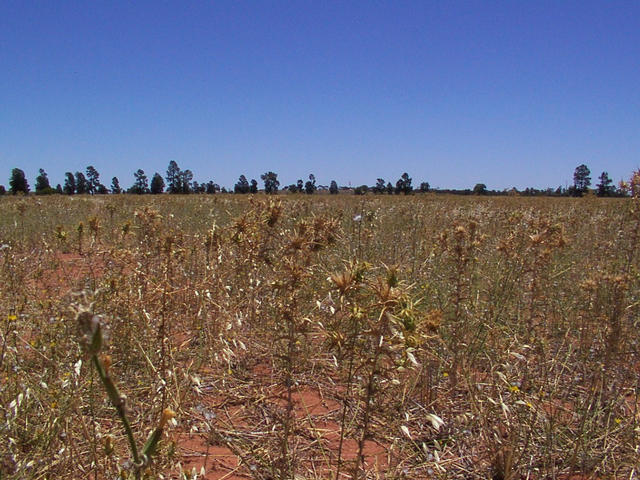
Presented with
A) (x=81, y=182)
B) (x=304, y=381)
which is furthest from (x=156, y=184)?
(x=304, y=381)

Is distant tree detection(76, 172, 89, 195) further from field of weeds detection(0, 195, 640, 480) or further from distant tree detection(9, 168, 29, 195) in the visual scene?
field of weeds detection(0, 195, 640, 480)

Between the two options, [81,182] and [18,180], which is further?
[81,182]

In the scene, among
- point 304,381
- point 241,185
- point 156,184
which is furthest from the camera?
point 156,184

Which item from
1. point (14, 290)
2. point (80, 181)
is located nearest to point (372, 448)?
point (14, 290)

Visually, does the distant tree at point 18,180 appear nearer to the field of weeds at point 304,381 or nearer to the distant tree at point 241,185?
the distant tree at point 241,185

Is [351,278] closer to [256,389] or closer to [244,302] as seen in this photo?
[256,389]

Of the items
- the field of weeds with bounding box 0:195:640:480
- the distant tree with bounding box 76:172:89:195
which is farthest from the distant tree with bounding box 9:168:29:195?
the field of weeds with bounding box 0:195:640:480

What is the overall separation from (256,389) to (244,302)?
2.96 feet

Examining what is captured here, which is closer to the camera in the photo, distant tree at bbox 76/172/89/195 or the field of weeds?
the field of weeds

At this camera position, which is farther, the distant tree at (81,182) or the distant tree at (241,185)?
the distant tree at (81,182)

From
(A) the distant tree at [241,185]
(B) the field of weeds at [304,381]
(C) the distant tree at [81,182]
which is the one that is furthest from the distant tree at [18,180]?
(B) the field of weeds at [304,381]

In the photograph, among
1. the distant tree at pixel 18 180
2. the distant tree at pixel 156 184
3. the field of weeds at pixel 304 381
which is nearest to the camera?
the field of weeds at pixel 304 381

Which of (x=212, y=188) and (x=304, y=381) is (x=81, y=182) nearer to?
(x=212, y=188)

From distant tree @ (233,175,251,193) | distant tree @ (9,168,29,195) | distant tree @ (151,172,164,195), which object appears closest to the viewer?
distant tree @ (233,175,251,193)
